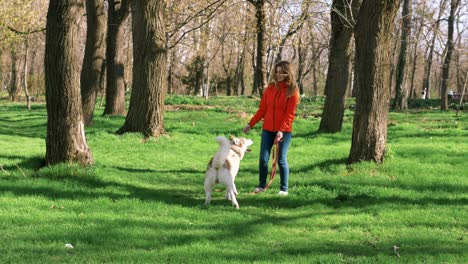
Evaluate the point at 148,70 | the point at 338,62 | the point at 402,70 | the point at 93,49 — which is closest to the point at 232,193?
the point at 148,70

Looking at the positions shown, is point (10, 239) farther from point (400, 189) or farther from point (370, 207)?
point (400, 189)

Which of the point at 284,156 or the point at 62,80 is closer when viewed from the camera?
the point at 284,156

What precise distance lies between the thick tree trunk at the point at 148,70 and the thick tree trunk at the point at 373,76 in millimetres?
5743

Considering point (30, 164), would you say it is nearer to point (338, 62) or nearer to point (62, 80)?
point (62, 80)

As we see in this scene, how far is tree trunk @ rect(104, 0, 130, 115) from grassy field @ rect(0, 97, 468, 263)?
22.0 feet

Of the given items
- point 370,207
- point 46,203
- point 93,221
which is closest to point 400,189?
point 370,207

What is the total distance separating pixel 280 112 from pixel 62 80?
387 cm

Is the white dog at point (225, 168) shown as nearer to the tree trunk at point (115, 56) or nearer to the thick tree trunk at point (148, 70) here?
the thick tree trunk at point (148, 70)

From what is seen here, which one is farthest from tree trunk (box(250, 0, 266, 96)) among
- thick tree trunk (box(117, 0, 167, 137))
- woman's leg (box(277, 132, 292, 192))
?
woman's leg (box(277, 132, 292, 192))

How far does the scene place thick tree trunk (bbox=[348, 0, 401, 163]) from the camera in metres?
8.84

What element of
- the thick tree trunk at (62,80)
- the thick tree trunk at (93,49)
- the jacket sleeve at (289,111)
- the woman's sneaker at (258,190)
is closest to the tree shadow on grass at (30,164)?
the thick tree trunk at (62,80)

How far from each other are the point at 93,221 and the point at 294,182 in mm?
4086

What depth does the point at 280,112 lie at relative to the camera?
7242 millimetres

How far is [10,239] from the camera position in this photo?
15.4 feet
